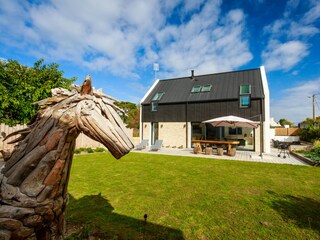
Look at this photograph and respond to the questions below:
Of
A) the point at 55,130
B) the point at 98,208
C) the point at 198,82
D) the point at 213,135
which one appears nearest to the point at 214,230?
the point at 98,208

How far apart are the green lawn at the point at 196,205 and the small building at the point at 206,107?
29.3ft

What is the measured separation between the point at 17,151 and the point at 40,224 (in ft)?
2.37

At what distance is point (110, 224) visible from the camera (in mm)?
3670

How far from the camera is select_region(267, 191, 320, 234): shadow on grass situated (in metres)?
3.86

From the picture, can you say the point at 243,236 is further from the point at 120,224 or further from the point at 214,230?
the point at 120,224

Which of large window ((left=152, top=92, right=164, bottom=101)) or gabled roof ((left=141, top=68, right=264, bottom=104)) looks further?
large window ((left=152, top=92, right=164, bottom=101))

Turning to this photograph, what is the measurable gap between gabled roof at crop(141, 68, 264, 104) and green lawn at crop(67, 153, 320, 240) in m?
10.8

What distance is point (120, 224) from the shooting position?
3.69 m

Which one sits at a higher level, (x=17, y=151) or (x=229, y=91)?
(x=229, y=91)

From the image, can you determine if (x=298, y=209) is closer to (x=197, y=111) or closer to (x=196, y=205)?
(x=196, y=205)

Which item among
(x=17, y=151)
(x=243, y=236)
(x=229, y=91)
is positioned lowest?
(x=243, y=236)

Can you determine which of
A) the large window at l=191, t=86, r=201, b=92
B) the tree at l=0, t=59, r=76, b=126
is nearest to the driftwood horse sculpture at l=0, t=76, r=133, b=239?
the tree at l=0, t=59, r=76, b=126

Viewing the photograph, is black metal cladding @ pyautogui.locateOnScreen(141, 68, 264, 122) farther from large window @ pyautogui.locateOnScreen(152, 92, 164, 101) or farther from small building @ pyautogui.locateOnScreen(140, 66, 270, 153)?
large window @ pyautogui.locateOnScreen(152, 92, 164, 101)

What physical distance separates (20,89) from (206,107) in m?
15.3
